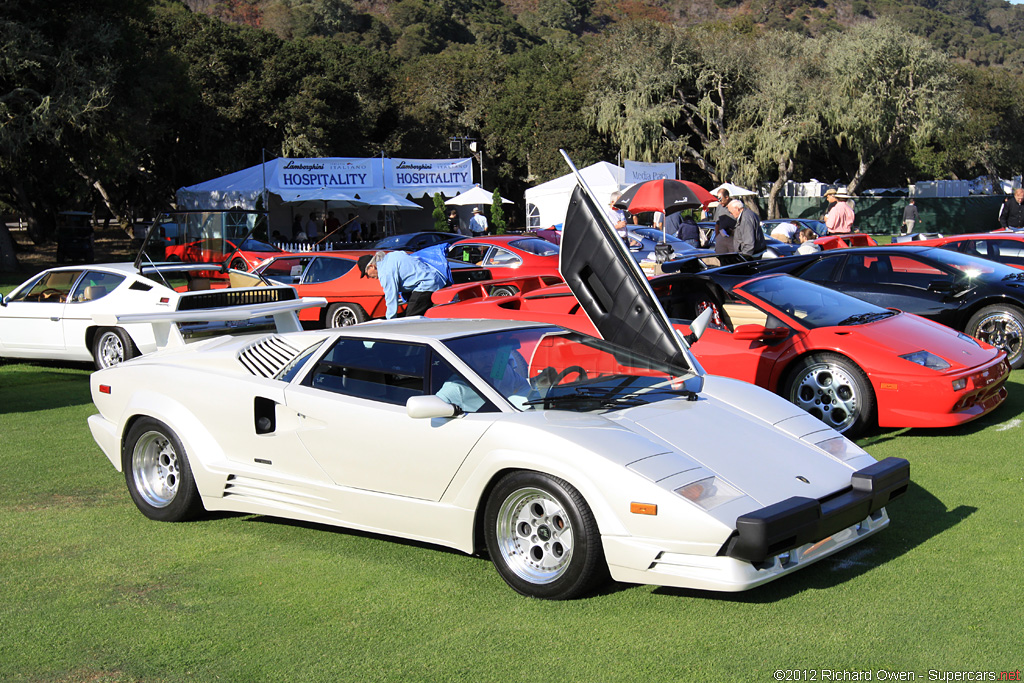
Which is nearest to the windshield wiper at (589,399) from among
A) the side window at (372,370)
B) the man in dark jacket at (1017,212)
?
the side window at (372,370)

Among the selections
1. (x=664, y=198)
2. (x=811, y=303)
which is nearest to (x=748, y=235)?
(x=664, y=198)

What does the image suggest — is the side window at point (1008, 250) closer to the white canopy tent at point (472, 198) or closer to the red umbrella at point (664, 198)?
the red umbrella at point (664, 198)

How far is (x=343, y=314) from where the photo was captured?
48.3ft

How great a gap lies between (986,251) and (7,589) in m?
12.6

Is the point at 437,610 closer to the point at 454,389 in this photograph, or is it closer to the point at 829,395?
the point at 454,389

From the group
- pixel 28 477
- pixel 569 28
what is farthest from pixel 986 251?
pixel 569 28

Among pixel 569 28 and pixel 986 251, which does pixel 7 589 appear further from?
pixel 569 28

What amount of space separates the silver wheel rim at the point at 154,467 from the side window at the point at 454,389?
1968mm

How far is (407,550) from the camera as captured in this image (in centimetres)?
492

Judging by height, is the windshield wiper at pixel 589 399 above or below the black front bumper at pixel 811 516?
above

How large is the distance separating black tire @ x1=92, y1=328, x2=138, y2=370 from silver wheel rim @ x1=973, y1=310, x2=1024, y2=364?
10.0 metres

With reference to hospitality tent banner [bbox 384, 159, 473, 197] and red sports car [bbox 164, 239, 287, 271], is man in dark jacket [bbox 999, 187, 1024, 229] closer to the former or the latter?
red sports car [bbox 164, 239, 287, 271]

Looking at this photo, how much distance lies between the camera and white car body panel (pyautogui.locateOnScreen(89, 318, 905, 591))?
3.87 metres

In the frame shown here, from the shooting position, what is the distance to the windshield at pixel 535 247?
16625mm
